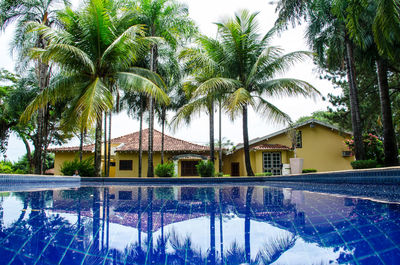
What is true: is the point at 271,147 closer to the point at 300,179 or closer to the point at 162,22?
the point at 300,179

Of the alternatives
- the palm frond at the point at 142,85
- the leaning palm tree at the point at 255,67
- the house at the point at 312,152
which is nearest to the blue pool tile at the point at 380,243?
the leaning palm tree at the point at 255,67

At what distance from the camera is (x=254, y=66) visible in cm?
1257

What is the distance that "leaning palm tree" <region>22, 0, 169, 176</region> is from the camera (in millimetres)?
11141

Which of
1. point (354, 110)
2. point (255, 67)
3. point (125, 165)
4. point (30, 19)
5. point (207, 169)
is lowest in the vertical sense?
point (207, 169)

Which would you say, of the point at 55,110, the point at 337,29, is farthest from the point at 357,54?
the point at 55,110

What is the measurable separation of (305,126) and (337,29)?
33.6 ft

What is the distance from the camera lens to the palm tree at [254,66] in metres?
12.8

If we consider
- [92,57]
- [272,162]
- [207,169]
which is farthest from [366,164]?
[92,57]

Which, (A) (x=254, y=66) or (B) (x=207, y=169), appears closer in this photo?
(A) (x=254, y=66)

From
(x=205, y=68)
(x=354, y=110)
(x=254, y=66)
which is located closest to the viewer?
(x=354, y=110)

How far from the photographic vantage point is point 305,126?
21719mm

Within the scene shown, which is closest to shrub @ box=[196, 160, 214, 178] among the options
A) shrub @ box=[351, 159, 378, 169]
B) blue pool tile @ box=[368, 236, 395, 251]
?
shrub @ box=[351, 159, 378, 169]

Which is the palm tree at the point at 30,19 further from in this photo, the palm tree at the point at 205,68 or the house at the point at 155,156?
the house at the point at 155,156

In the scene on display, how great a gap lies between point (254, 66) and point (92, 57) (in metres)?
7.06
